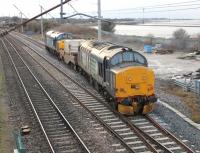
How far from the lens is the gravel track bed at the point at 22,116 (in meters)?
15.1

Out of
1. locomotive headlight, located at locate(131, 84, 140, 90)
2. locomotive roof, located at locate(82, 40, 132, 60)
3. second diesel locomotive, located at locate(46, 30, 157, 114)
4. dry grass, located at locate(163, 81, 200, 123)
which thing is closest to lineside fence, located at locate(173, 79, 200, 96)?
dry grass, located at locate(163, 81, 200, 123)

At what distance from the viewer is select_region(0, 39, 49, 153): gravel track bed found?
15.1 m

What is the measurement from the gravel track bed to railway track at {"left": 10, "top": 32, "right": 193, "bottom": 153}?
2.78 meters

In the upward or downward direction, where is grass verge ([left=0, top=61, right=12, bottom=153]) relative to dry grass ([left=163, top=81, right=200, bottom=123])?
downward

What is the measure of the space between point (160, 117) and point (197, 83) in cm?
563

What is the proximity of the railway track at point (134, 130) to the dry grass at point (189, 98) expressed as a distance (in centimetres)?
221

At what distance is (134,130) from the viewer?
1644 cm

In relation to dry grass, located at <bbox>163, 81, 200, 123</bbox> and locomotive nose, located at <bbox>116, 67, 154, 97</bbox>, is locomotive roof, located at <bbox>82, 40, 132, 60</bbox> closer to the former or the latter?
locomotive nose, located at <bbox>116, 67, 154, 97</bbox>

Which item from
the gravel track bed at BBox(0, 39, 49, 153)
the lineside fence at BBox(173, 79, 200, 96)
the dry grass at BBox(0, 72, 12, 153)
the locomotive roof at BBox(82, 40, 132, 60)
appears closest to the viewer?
the dry grass at BBox(0, 72, 12, 153)

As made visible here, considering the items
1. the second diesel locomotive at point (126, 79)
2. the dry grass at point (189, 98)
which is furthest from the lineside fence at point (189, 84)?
the second diesel locomotive at point (126, 79)

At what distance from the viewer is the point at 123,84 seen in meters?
18.4

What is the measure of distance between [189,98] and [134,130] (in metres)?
6.83

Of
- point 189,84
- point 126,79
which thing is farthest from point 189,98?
point 126,79

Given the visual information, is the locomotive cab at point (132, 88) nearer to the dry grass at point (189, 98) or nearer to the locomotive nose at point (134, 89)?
the locomotive nose at point (134, 89)
